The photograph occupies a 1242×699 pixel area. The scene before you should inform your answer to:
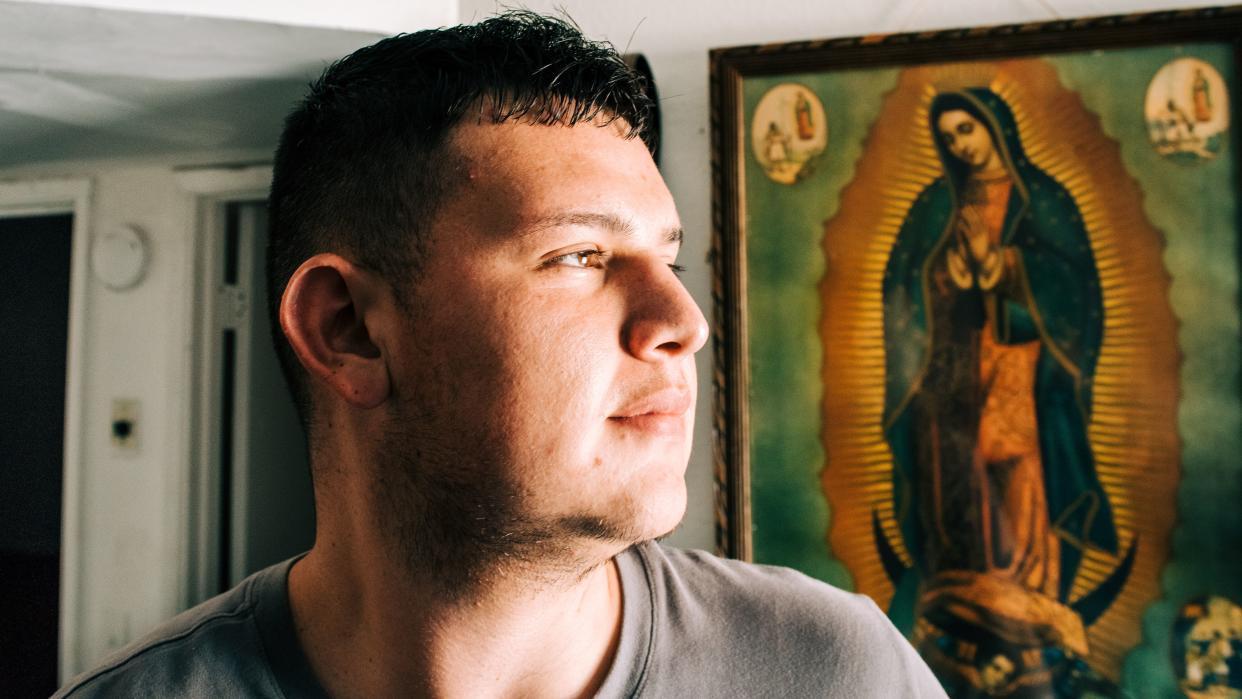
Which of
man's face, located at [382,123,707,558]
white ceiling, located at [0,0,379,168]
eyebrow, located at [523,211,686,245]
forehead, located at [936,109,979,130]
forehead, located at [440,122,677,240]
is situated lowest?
man's face, located at [382,123,707,558]

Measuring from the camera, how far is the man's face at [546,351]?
640 mm

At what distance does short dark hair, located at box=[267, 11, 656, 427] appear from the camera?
2.31 feet

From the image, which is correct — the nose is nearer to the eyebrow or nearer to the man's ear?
the eyebrow

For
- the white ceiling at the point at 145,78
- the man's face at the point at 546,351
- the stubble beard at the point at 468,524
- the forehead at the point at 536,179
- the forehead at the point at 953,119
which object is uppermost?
the white ceiling at the point at 145,78

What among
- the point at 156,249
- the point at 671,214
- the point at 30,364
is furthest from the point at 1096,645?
the point at 30,364

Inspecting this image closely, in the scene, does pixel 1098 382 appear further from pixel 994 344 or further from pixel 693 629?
pixel 693 629

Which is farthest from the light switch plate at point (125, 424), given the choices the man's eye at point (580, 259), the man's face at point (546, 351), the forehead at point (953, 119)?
the forehead at point (953, 119)

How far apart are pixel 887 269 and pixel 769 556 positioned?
0.51 metres

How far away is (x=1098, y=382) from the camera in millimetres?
1154

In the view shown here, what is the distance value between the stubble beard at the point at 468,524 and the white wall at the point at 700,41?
643 mm

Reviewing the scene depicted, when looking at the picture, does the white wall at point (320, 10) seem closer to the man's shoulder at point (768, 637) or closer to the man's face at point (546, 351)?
the man's face at point (546, 351)

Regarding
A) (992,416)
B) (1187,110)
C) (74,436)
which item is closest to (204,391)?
(74,436)

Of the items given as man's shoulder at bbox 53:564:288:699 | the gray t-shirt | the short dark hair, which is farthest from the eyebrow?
man's shoulder at bbox 53:564:288:699

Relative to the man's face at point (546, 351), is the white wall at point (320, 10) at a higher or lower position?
higher
